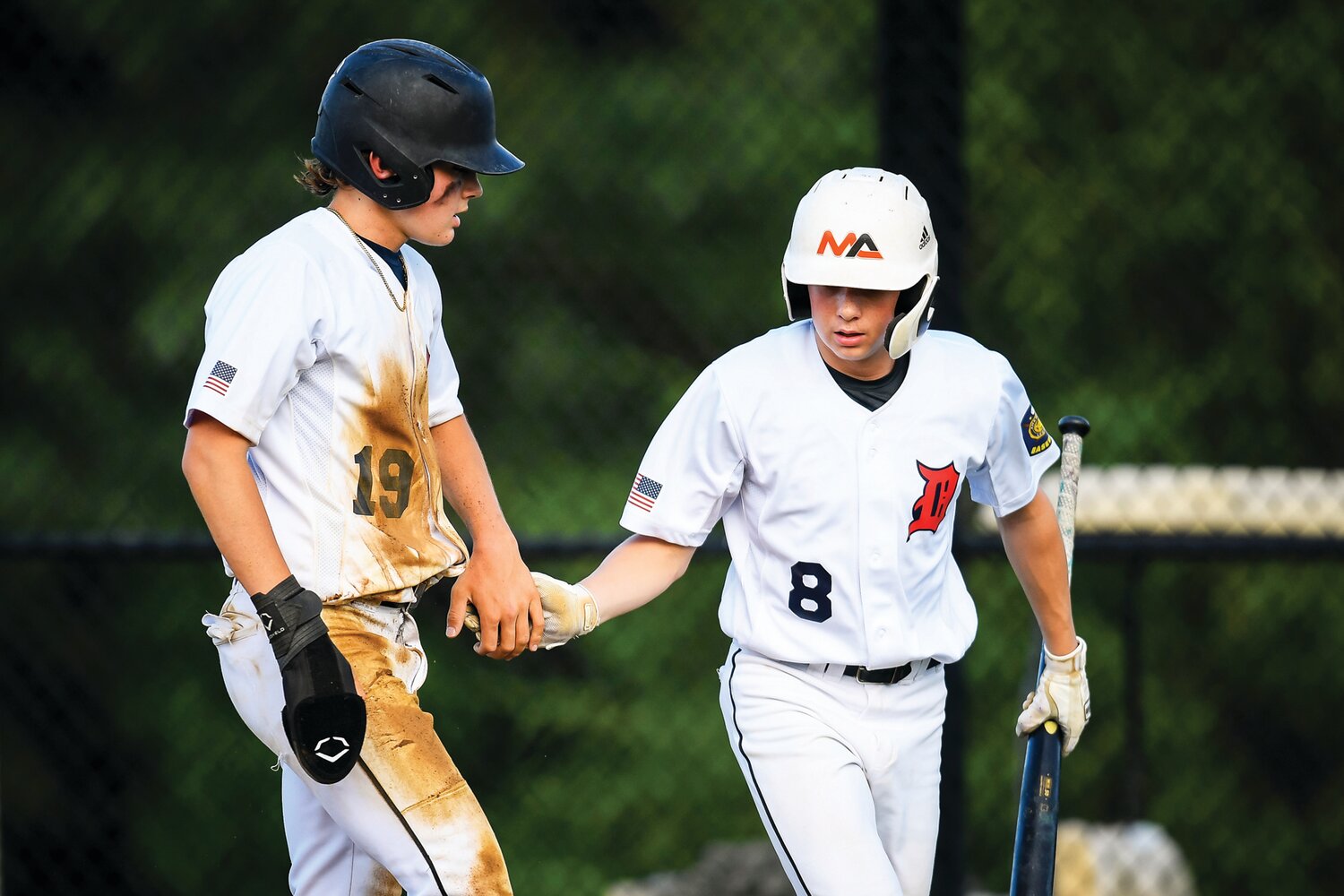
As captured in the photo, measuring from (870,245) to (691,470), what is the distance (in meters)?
0.47

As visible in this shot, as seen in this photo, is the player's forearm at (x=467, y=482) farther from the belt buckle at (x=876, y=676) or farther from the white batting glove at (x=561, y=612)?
the belt buckle at (x=876, y=676)

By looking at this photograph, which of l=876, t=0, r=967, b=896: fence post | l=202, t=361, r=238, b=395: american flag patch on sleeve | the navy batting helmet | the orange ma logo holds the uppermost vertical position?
l=876, t=0, r=967, b=896: fence post

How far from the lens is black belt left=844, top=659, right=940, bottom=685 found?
8.45 feet

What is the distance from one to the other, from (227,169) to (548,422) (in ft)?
5.48

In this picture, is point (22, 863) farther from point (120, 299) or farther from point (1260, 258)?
point (1260, 258)

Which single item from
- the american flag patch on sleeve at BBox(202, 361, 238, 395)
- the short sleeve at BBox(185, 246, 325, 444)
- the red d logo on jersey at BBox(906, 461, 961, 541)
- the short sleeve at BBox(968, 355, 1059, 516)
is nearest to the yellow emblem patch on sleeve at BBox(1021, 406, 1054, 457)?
the short sleeve at BBox(968, 355, 1059, 516)

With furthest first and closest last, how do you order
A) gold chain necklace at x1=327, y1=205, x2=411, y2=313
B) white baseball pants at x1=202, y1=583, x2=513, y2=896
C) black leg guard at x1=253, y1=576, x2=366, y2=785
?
gold chain necklace at x1=327, y1=205, x2=411, y2=313 → white baseball pants at x1=202, y1=583, x2=513, y2=896 → black leg guard at x1=253, y1=576, x2=366, y2=785

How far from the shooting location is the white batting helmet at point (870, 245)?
248 cm

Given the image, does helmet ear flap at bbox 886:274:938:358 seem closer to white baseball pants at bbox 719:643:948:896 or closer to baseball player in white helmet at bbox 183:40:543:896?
white baseball pants at bbox 719:643:948:896

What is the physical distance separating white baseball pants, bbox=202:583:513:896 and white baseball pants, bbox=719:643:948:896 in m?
0.48

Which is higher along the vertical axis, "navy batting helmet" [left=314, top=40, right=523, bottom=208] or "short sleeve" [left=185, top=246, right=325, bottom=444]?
"navy batting helmet" [left=314, top=40, right=523, bottom=208]

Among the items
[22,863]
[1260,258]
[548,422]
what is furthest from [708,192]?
[22,863]

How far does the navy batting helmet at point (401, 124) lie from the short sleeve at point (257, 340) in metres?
0.20

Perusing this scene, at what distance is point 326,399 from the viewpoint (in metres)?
2.29
